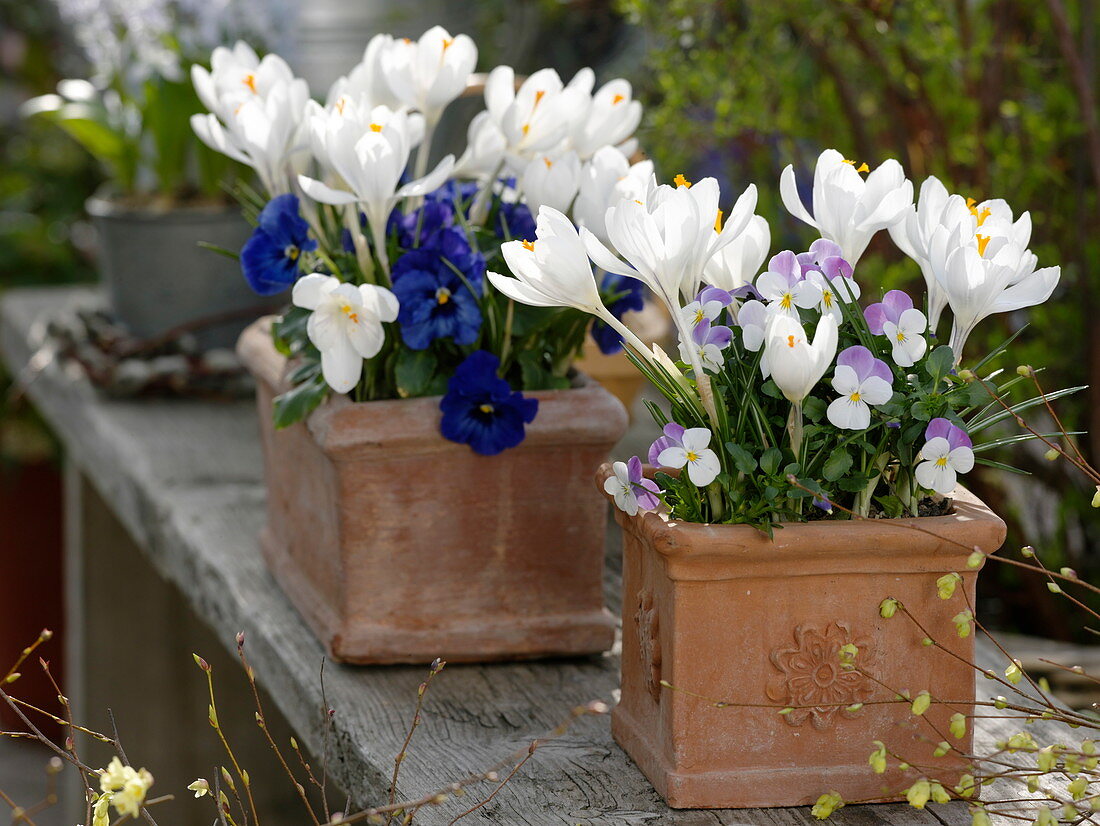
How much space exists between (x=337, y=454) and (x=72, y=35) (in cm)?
264

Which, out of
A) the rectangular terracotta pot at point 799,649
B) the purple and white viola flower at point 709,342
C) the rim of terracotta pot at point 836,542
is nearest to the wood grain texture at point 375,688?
the rectangular terracotta pot at point 799,649

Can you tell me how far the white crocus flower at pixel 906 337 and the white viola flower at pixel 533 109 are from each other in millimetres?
318

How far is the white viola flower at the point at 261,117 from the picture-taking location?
0.89 m

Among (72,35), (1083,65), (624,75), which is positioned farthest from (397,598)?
(72,35)

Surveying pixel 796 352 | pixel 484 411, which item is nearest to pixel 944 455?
pixel 796 352

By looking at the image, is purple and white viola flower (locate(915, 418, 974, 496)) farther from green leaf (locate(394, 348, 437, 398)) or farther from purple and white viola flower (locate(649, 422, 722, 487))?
green leaf (locate(394, 348, 437, 398))

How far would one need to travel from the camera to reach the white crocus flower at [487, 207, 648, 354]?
67 cm

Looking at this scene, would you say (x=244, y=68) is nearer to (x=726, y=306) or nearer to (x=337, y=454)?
(x=337, y=454)

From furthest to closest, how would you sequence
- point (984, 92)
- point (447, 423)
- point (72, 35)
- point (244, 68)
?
1. point (72, 35)
2. point (984, 92)
3. point (244, 68)
4. point (447, 423)

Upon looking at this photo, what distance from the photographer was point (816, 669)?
2.30ft

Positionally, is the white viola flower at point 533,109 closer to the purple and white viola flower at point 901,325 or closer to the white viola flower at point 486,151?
the white viola flower at point 486,151

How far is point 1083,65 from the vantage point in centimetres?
123

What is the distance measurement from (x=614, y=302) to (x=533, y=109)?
143mm

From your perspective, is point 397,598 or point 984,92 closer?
point 397,598
